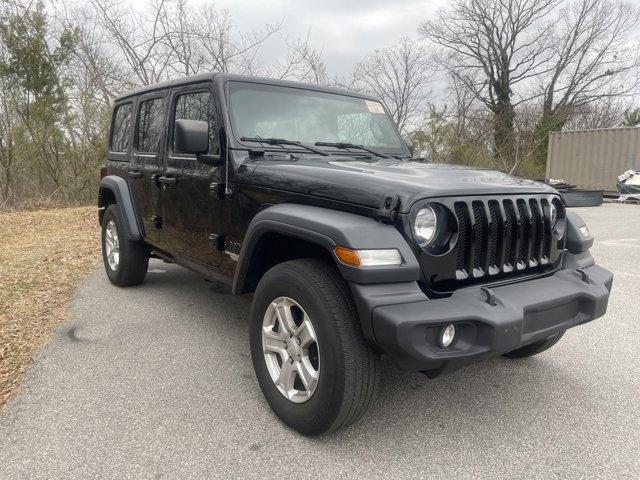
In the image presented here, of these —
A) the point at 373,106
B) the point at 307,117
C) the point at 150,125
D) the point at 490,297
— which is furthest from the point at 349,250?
the point at 150,125

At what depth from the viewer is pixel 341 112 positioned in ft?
12.4

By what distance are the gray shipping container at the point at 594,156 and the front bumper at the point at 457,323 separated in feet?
55.9

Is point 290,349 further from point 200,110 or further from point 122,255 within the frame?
point 122,255

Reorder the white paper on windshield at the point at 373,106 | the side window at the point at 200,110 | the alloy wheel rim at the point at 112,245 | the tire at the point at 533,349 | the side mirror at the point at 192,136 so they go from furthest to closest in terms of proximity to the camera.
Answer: the alloy wheel rim at the point at 112,245
the white paper on windshield at the point at 373,106
the side window at the point at 200,110
the tire at the point at 533,349
the side mirror at the point at 192,136

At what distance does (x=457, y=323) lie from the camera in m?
2.04

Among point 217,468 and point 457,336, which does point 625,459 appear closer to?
point 457,336

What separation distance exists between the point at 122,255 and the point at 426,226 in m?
3.55

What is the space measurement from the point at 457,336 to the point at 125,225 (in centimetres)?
352

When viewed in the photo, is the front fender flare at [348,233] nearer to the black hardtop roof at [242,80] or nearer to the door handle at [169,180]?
the black hardtop roof at [242,80]

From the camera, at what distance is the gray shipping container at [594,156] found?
1638 centimetres

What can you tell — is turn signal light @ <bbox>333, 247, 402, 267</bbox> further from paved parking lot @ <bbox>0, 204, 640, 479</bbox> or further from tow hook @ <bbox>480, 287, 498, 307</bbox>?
paved parking lot @ <bbox>0, 204, 640, 479</bbox>

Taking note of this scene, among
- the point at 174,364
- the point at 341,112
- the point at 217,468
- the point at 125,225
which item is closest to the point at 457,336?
the point at 217,468

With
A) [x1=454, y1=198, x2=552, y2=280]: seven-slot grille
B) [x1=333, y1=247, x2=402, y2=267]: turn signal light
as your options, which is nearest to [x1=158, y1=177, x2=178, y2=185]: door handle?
[x1=333, y1=247, x2=402, y2=267]: turn signal light

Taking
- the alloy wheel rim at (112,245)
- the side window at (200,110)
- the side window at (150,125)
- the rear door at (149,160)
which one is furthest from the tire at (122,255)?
the side window at (200,110)
